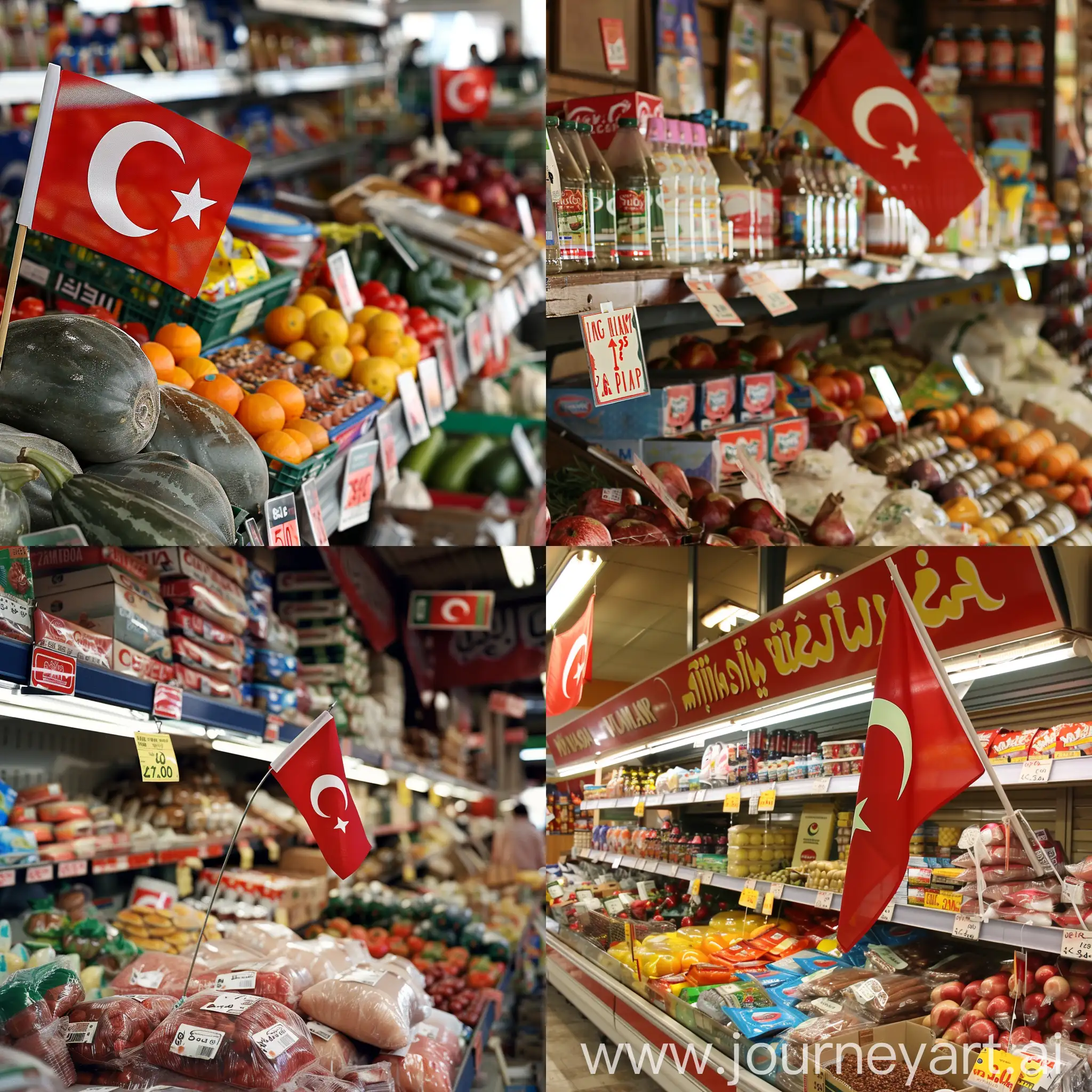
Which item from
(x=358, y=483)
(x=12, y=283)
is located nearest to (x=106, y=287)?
(x=358, y=483)

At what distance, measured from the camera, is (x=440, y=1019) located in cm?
246

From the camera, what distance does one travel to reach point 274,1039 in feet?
5.74

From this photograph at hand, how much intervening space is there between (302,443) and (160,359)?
30cm

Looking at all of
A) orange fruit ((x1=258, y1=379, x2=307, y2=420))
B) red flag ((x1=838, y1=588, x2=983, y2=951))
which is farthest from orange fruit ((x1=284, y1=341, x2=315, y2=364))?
red flag ((x1=838, y1=588, x2=983, y2=951))

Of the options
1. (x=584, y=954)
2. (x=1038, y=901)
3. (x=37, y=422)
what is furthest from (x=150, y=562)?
(x=1038, y=901)

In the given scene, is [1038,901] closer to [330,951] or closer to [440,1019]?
[440,1019]

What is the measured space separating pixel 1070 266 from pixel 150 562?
15.0 ft

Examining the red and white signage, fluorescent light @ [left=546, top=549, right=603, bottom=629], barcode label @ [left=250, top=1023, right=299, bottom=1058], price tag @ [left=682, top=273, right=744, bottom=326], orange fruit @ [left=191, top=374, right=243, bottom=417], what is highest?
price tag @ [left=682, top=273, right=744, bottom=326]

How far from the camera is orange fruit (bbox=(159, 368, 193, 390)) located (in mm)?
1971

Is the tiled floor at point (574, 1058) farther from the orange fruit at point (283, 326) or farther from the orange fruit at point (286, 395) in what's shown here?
the orange fruit at point (283, 326)

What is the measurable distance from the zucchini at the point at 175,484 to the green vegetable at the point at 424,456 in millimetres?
2435

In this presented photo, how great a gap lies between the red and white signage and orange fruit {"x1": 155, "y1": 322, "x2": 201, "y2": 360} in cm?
69

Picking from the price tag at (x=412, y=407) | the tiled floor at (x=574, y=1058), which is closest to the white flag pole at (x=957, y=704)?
the tiled floor at (x=574, y=1058)

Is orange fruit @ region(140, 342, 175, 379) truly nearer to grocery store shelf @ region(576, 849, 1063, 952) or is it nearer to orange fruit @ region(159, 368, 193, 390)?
orange fruit @ region(159, 368, 193, 390)
